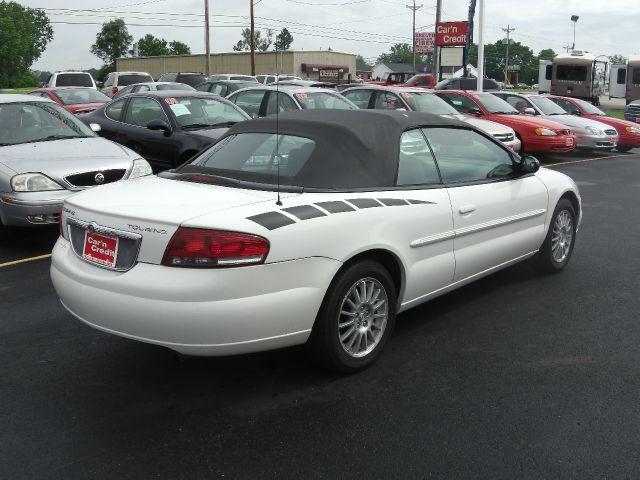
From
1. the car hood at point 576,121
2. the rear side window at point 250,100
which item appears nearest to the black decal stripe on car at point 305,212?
the rear side window at point 250,100

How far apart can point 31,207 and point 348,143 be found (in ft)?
12.7

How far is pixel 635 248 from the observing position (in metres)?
7.14

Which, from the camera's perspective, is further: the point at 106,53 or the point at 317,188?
the point at 106,53

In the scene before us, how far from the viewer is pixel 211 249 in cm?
328

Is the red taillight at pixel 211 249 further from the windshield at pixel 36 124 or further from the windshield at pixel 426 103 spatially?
the windshield at pixel 426 103

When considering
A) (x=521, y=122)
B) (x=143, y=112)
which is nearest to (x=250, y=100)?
(x=143, y=112)

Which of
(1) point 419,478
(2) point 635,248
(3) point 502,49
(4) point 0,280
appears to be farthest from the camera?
(3) point 502,49

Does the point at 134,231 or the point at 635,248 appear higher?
the point at 134,231

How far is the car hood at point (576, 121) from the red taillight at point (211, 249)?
14.8m

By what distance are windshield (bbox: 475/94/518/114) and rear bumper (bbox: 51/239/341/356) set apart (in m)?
13.6

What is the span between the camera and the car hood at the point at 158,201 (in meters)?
3.47

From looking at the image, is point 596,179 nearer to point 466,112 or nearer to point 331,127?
point 466,112

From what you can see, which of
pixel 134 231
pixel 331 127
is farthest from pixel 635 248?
pixel 134 231

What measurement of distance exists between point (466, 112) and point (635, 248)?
9640mm
